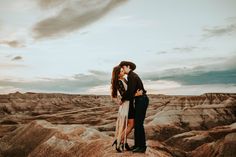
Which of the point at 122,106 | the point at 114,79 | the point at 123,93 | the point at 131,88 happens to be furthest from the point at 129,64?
the point at 122,106

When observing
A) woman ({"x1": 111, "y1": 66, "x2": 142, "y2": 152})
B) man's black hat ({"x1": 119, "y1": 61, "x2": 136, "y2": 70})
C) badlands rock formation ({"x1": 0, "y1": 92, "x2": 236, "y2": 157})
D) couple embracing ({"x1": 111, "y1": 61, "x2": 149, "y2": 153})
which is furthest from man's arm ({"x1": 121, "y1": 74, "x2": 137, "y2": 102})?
badlands rock formation ({"x1": 0, "y1": 92, "x2": 236, "y2": 157})

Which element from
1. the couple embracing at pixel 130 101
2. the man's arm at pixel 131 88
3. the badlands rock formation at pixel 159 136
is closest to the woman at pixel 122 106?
the couple embracing at pixel 130 101

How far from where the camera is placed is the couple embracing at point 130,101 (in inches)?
521

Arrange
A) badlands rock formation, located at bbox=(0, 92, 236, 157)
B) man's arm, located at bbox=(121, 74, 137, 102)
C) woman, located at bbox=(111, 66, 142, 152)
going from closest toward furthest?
man's arm, located at bbox=(121, 74, 137, 102) → woman, located at bbox=(111, 66, 142, 152) → badlands rock formation, located at bbox=(0, 92, 236, 157)

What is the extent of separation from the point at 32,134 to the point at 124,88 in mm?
19810

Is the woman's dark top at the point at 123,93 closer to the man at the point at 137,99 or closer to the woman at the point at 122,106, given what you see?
the woman at the point at 122,106

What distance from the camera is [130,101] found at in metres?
13.4

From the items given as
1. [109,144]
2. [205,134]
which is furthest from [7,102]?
[109,144]

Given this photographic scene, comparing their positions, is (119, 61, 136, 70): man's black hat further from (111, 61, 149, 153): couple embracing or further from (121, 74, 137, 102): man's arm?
(121, 74, 137, 102): man's arm

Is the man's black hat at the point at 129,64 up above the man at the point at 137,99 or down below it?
above

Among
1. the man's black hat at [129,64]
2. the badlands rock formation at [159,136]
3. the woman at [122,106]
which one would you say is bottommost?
the badlands rock formation at [159,136]

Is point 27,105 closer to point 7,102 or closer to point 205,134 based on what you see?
point 7,102

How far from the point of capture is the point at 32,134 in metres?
31.4

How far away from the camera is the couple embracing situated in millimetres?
13234
